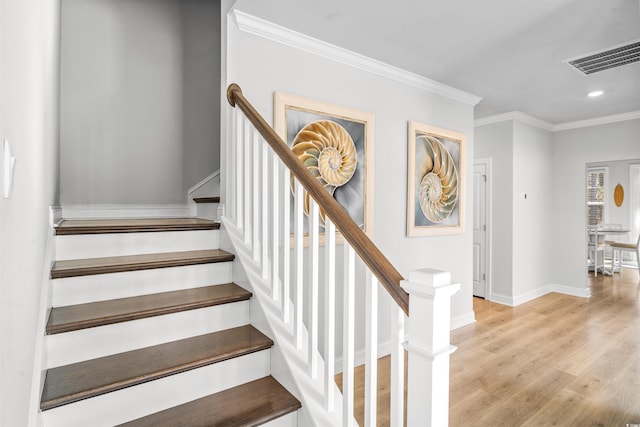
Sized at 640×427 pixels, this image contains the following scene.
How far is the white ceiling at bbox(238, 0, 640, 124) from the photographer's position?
221 cm

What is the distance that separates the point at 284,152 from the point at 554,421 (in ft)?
7.72

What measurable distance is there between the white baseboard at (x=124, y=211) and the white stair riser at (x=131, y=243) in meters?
0.99

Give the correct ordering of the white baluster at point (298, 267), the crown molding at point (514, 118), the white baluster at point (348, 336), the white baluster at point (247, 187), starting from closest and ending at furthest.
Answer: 1. the white baluster at point (348, 336)
2. the white baluster at point (298, 267)
3. the white baluster at point (247, 187)
4. the crown molding at point (514, 118)

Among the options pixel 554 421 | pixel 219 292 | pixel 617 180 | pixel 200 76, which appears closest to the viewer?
pixel 219 292

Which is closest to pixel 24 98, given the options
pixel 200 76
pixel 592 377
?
pixel 200 76

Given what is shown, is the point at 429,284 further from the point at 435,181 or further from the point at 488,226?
the point at 488,226

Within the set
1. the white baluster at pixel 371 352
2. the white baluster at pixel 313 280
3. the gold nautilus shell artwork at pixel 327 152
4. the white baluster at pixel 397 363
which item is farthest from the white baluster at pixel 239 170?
the white baluster at pixel 397 363

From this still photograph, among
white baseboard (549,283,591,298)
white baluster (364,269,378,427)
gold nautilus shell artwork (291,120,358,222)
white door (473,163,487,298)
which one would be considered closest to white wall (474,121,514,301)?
white door (473,163,487,298)

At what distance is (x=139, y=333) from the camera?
5.14 ft

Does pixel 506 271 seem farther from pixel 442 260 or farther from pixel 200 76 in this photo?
pixel 200 76

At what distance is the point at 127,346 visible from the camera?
1538 mm

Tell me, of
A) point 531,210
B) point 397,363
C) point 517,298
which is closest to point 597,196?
point 531,210

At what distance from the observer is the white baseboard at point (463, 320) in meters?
3.80

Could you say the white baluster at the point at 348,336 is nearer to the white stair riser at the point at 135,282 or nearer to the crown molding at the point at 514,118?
the white stair riser at the point at 135,282
